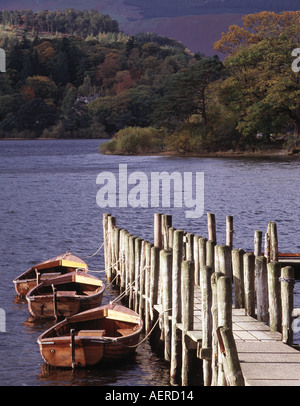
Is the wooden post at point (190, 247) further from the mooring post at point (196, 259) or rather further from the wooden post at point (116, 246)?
the wooden post at point (116, 246)

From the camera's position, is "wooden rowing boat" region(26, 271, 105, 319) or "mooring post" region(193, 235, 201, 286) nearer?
"mooring post" region(193, 235, 201, 286)

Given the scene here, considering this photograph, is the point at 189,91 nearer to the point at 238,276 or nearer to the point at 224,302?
the point at 238,276

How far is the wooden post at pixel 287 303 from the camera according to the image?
14836 mm

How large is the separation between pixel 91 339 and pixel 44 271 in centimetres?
938

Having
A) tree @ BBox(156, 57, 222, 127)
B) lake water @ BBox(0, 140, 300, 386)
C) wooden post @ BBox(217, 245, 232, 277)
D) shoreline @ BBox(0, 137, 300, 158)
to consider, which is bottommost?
lake water @ BBox(0, 140, 300, 386)

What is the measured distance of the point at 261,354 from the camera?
44.8 feet

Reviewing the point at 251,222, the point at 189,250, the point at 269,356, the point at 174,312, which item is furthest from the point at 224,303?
the point at 251,222

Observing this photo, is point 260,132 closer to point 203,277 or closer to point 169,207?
point 169,207

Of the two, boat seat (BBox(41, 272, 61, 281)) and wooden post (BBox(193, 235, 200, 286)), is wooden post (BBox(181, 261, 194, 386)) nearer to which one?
wooden post (BBox(193, 235, 200, 286))

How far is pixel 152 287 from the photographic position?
19438 millimetres

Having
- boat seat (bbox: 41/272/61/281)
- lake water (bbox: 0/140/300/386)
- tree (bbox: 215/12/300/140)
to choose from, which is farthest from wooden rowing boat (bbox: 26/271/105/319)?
tree (bbox: 215/12/300/140)

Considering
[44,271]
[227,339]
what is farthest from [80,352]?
[44,271]

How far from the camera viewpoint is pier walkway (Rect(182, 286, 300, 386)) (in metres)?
12.3

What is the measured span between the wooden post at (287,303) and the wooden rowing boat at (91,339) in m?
4.21
